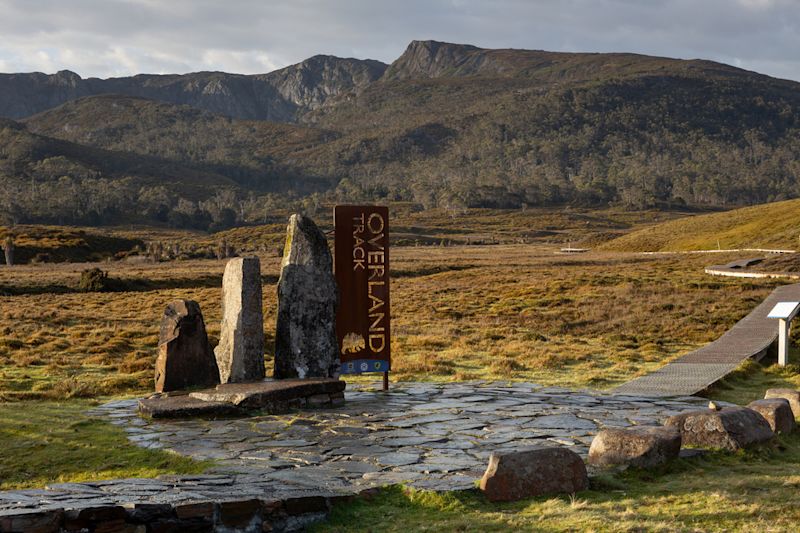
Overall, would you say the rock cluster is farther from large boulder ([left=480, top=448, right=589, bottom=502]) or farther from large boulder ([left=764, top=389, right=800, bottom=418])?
large boulder ([left=764, top=389, right=800, bottom=418])

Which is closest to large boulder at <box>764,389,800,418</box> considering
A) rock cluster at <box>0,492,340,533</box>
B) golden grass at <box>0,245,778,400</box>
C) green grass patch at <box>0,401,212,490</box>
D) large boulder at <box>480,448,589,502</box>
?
golden grass at <box>0,245,778,400</box>

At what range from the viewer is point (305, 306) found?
14734 mm

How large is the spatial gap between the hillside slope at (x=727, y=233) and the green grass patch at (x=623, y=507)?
6516 cm

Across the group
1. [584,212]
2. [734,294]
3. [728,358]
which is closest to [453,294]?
[734,294]

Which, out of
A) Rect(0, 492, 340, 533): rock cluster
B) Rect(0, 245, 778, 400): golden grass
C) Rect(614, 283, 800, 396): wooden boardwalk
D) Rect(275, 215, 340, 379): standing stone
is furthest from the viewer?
Rect(0, 245, 778, 400): golden grass

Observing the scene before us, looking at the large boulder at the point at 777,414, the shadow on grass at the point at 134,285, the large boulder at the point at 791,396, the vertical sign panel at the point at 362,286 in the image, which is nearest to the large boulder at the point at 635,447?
the large boulder at the point at 777,414

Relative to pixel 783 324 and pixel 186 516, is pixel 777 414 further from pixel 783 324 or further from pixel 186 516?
pixel 783 324

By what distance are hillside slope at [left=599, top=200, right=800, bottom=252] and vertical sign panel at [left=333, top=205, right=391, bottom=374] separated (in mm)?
60582

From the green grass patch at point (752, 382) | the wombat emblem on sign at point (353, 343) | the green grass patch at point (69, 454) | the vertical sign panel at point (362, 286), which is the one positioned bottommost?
the green grass patch at point (752, 382)

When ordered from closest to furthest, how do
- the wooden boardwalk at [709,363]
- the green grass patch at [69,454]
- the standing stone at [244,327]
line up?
1. the green grass patch at [69,454]
2. the standing stone at [244,327]
3. the wooden boardwalk at [709,363]

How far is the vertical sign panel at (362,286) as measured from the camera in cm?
1572

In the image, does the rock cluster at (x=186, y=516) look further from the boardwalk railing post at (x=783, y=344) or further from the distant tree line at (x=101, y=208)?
the distant tree line at (x=101, y=208)

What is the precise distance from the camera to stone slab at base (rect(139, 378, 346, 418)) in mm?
13102

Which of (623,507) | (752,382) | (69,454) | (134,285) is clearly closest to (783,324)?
(752,382)
